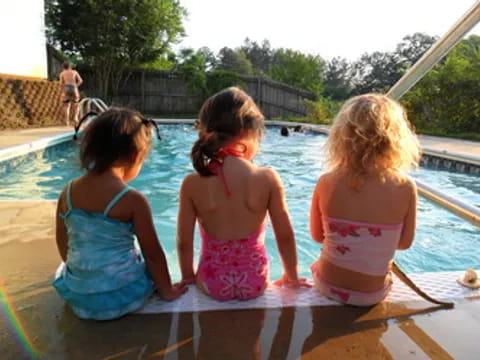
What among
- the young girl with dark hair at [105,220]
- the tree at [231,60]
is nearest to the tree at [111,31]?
the tree at [231,60]

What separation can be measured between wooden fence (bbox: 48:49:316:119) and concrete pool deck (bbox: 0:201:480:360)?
17193 mm

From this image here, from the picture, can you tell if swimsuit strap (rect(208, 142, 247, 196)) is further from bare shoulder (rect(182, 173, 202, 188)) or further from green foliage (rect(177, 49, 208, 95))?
Answer: green foliage (rect(177, 49, 208, 95))

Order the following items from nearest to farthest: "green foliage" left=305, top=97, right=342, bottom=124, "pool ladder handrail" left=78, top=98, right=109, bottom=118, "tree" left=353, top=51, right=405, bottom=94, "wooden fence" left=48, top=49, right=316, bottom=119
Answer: "pool ladder handrail" left=78, top=98, right=109, bottom=118, "green foliage" left=305, top=97, right=342, bottom=124, "wooden fence" left=48, top=49, right=316, bottom=119, "tree" left=353, top=51, right=405, bottom=94

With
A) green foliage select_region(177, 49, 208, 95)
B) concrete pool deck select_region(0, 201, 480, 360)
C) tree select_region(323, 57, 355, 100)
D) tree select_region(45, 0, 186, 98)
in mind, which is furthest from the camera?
tree select_region(323, 57, 355, 100)

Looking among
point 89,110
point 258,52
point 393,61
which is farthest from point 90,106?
point 258,52

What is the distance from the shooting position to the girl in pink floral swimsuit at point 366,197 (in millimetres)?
1563

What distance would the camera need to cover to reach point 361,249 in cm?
162

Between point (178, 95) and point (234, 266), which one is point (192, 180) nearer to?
point (234, 266)

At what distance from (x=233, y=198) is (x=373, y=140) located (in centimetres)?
61

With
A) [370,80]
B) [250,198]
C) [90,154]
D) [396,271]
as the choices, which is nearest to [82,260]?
[90,154]

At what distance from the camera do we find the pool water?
349 centimetres

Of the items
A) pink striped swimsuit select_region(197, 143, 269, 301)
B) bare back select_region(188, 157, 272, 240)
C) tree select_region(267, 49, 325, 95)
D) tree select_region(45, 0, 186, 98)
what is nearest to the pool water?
pink striped swimsuit select_region(197, 143, 269, 301)

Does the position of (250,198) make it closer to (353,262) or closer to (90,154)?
(353,262)

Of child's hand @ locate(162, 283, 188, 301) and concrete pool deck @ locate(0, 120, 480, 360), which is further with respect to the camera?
child's hand @ locate(162, 283, 188, 301)
